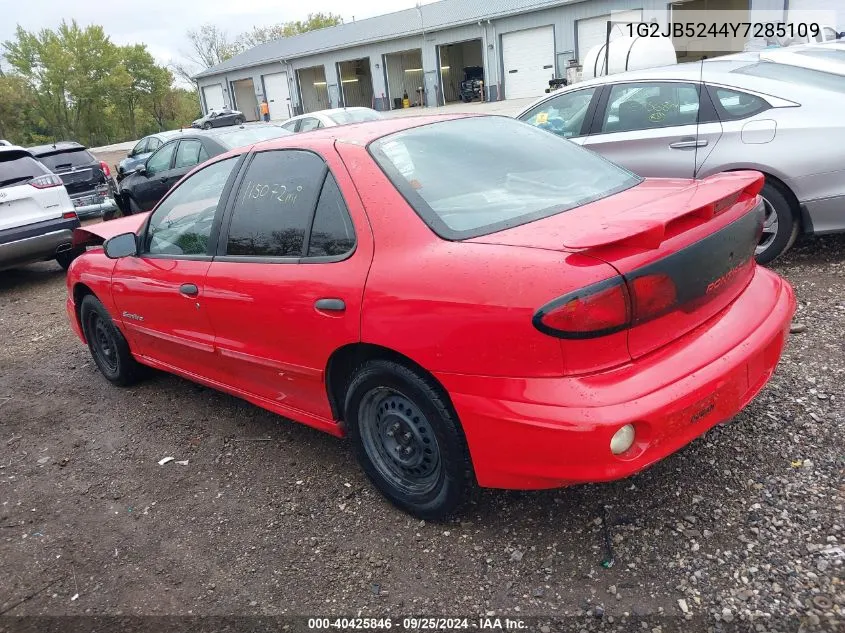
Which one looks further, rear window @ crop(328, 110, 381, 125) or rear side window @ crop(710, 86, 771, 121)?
rear window @ crop(328, 110, 381, 125)

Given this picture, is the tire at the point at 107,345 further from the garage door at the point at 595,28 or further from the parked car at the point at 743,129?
the garage door at the point at 595,28

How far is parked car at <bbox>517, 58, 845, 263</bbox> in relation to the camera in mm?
4848

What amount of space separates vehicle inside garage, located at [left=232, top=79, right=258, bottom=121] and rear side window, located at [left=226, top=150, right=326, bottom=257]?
39.9m

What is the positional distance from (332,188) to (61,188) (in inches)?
275

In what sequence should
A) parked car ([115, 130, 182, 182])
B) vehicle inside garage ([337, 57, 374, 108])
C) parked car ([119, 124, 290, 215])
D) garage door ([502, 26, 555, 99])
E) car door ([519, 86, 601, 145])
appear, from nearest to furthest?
car door ([519, 86, 601, 145]) < parked car ([119, 124, 290, 215]) < parked car ([115, 130, 182, 182]) < garage door ([502, 26, 555, 99]) < vehicle inside garage ([337, 57, 374, 108])

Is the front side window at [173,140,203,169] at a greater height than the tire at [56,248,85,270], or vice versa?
the front side window at [173,140,203,169]

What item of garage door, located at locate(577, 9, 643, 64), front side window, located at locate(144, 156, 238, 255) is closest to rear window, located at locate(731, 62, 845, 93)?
front side window, located at locate(144, 156, 238, 255)

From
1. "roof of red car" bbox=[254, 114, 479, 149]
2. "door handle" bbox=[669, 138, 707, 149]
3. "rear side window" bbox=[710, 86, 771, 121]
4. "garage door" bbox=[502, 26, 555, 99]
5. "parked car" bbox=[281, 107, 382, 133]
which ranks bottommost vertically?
"door handle" bbox=[669, 138, 707, 149]

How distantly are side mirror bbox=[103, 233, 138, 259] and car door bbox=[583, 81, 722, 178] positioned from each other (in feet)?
12.8

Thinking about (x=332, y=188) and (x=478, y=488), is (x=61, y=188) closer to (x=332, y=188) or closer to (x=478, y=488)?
(x=332, y=188)

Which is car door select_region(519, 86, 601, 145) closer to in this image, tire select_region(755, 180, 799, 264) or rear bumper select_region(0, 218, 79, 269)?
tire select_region(755, 180, 799, 264)

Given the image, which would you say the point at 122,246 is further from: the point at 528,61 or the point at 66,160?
the point at 528,61

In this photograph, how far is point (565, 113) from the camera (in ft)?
21.0

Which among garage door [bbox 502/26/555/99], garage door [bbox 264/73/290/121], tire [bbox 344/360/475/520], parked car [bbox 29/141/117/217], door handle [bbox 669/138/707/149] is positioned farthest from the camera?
garage door [bbox 264/73/290/121]
